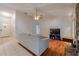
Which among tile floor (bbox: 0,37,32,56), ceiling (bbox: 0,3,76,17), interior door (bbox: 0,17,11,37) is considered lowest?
tile floor (bbox: 0,37,32,56)

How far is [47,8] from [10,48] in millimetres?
1167

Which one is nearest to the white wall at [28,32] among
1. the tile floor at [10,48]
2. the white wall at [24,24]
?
the white wall at [24,24]

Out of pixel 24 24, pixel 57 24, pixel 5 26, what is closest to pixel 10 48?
pixel 5 26

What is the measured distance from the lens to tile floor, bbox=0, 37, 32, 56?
211 cm

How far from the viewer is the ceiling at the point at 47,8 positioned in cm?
200

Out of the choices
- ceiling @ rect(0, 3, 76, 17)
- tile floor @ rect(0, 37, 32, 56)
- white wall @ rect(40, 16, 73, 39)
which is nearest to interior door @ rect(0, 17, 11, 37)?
tile floor @ rect(0, 37, 32, 56)

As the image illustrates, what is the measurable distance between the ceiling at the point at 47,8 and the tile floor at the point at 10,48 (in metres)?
0.72

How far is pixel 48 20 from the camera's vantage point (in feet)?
7.41

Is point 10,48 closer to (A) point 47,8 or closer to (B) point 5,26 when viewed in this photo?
(B) point 5,26

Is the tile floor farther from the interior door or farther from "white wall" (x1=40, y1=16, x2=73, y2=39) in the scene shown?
"white wall" (x1=40, y1=16, x2=73, y2=39)

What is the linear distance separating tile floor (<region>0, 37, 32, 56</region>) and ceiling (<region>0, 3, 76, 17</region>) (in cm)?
72

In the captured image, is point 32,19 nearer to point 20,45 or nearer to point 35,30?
point 35,30

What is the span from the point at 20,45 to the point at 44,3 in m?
1.07

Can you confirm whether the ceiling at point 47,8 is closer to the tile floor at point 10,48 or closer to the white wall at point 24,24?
the white wall at point 24,24
